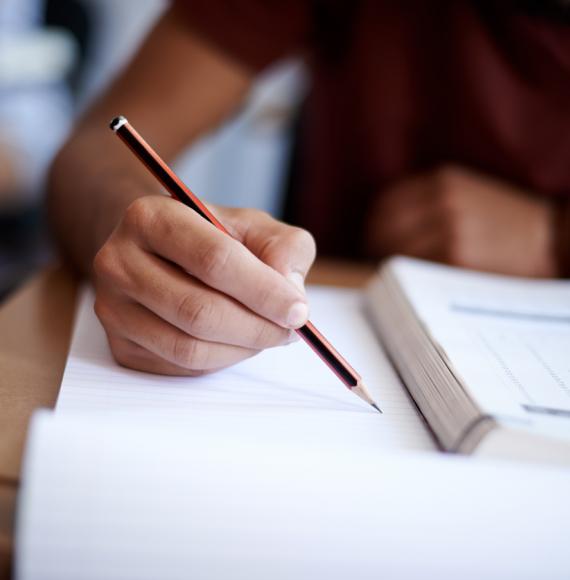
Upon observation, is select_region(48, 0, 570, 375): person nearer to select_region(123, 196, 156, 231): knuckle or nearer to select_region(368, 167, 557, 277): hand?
select_region(368, 167, 557, 277): hand

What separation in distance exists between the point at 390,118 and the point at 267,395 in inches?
22.3

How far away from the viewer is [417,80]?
0.84 m

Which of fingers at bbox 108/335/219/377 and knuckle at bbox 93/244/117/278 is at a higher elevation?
knuckle at bbox 93/244/117/278

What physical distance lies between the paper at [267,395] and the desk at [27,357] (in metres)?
0.02

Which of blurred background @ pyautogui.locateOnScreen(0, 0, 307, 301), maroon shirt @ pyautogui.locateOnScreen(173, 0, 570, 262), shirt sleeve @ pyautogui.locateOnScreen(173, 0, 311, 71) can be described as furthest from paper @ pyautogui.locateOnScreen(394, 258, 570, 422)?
blurred background @ pyautogui.locateOnScreen(0, 0, 307, 301)

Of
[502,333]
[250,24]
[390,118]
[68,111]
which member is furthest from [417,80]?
[68,111]

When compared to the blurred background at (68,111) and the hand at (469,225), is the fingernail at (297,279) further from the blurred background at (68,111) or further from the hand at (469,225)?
the blurred background at (68,111)

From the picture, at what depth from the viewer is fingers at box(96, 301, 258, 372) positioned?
371mm

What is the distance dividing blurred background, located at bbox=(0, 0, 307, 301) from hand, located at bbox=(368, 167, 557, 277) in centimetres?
129

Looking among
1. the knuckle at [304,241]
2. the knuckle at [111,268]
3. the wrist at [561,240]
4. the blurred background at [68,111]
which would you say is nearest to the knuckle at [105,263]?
the knuckle at [111,268]

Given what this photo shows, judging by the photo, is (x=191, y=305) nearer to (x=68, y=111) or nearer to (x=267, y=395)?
(x=267, y=395)

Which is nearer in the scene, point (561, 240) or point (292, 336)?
point (292, 336)

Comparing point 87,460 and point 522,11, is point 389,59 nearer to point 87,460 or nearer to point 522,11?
point 522,11

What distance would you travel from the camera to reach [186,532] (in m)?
0.27
